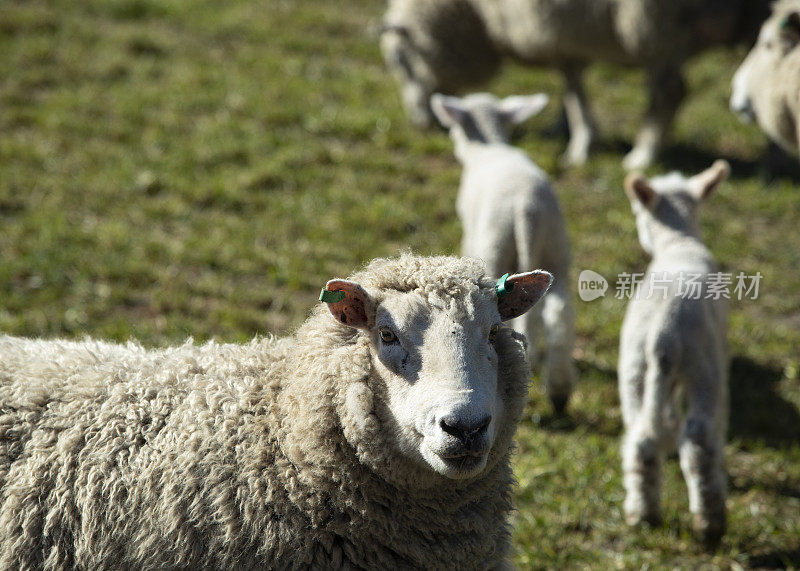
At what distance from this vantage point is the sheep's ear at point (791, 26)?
543 centimetres

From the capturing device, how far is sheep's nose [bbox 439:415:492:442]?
2545 mm

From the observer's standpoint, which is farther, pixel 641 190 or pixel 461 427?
pixel 641 190

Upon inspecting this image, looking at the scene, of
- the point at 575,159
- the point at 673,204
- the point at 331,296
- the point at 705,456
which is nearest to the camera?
the point at 331,296

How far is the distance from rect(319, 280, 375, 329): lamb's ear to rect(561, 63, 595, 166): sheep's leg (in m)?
5.56

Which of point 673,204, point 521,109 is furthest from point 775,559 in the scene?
point 521,109

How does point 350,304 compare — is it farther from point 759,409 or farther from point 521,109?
point 521,109

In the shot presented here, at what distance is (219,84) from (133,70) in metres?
1.03

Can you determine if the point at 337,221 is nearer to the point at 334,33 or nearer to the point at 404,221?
the point at 404,221

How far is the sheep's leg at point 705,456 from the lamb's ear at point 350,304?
6.56 ft

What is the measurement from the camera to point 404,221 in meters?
6.94

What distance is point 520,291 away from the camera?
3.14 meters

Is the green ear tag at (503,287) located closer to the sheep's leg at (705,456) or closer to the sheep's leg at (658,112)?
the sheep's leg at (705,456)

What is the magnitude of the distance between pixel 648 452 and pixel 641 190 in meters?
1.53

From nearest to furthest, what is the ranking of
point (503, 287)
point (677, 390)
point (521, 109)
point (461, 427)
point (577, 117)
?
1. point (461, 427)
2. point (503, 287)
3. point (677, 390)
4. point (521, 109)
5. point (577, 117)
